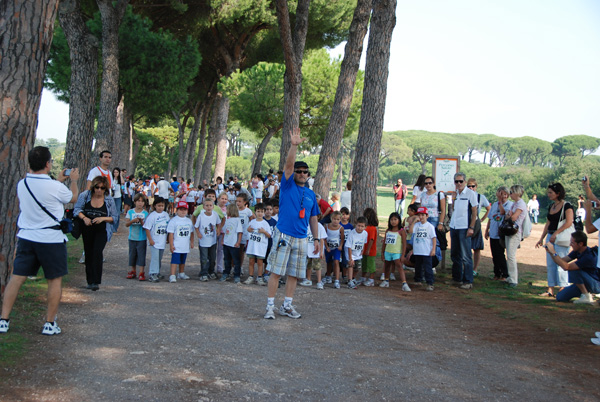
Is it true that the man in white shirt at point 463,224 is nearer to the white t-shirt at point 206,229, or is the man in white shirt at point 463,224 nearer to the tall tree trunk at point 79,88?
the white t-shirt at point 206,229

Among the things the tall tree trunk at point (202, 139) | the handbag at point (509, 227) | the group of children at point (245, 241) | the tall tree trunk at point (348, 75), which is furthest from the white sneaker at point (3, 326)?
the tall tree trunk at point (202, 139)

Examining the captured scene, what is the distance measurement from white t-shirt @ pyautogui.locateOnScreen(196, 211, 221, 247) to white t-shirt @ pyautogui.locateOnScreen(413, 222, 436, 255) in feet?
10.8

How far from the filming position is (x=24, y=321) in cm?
521

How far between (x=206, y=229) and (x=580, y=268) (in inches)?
217

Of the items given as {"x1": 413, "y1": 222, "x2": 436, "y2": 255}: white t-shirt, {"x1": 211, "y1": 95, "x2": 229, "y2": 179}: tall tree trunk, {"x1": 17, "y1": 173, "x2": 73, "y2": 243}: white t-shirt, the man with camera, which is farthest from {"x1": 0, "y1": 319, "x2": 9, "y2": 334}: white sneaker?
{"x1": 211, "y1": 95, "x2": 229, "y2": 179}: tall tree trunk

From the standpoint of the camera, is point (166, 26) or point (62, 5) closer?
point (62, 5)

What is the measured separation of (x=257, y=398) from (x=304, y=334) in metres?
1.84

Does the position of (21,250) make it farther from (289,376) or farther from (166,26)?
(166,26)

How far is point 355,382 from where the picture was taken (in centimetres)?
411

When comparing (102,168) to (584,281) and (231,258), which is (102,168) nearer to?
(231,258)

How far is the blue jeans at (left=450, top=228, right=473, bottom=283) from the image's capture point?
8.71 meters

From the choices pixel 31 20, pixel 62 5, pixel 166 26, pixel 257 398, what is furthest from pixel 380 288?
pixel 166 26

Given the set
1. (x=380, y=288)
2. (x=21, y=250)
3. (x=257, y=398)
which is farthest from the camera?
(x=380, y=288)

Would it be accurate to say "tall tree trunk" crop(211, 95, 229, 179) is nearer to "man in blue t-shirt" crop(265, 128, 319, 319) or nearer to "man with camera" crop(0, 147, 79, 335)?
"man in blue t-shirt" crop(265, 128, 319, 319)
